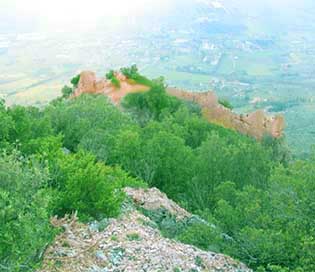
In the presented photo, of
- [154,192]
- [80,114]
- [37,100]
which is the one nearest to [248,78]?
[37,100]

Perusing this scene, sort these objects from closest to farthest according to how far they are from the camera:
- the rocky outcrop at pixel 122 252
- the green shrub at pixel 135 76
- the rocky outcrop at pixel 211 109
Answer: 1. the rocky outcrop at pixel 122 252
2. the rocky outcrop at pixel 211 109
3. the green shrub at pixel 135 76

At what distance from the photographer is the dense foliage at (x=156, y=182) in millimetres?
17234

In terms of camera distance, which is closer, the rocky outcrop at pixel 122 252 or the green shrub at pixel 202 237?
the rocky outcrop at pixel 122 252

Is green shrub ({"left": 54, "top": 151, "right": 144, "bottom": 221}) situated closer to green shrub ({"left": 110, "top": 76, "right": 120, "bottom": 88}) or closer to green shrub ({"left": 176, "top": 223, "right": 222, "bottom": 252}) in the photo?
green shrub ({"left": 176, "top": 223, "right": 222, "bottom": 252})

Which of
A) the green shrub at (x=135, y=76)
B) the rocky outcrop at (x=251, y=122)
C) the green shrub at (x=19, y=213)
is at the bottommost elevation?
the rocky outcrop at (x=251, y=122)

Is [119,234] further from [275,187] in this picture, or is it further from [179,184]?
[179,184]

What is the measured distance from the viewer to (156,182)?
1635 inches

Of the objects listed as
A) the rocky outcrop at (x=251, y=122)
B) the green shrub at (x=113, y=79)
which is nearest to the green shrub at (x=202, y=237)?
the rocky outcrop at (x=251, y=122)

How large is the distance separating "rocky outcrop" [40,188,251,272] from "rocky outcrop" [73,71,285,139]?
139 ft

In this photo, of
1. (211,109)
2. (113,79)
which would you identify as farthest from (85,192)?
(113,79)

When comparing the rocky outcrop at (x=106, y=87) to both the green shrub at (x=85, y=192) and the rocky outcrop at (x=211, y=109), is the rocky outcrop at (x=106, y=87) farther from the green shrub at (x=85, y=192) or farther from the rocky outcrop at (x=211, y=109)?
the green shrub at (x=85, y=192)

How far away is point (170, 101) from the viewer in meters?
67.3

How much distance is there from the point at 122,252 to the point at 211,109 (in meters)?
48.8

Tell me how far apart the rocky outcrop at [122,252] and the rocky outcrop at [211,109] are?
42362 millimetres
